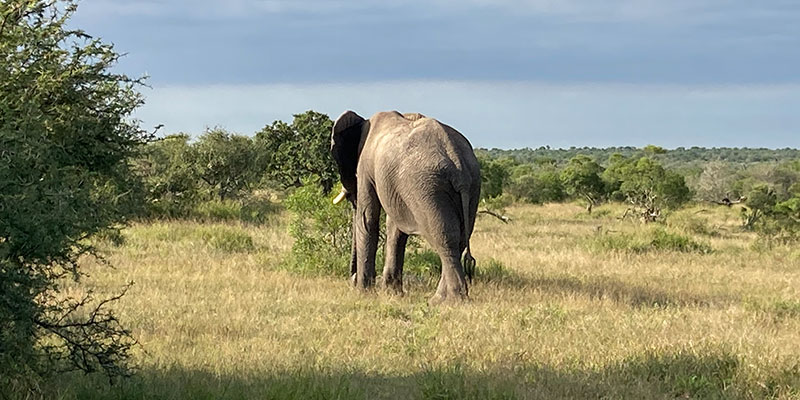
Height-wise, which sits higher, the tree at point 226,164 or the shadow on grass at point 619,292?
the tree at point 226,164

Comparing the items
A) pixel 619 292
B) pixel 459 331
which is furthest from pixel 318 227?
pixel 459 331

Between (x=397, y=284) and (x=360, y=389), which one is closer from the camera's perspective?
(x=360, y=389)

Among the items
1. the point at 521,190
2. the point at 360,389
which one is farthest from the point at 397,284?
the point at 521,190

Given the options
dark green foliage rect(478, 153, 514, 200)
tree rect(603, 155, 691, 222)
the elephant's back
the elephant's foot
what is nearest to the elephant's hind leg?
the elephant's foot

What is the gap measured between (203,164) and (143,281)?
18258 mm

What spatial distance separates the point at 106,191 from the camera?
1034 centimetres

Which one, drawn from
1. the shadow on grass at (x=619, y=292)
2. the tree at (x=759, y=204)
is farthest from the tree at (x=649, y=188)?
the shadow on grass at (x=619, y=292)

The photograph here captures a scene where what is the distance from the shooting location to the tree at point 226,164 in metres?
29.0

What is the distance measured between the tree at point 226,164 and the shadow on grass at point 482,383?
22.7m

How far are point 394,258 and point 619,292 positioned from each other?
3110mm

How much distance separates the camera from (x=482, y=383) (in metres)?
6.14

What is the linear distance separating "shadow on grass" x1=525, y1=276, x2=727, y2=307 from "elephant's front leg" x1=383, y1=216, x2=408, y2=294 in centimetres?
192

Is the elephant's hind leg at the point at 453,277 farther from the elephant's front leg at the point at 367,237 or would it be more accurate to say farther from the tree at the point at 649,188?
the tree at the point at 649,188

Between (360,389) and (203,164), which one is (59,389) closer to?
(360,389)
